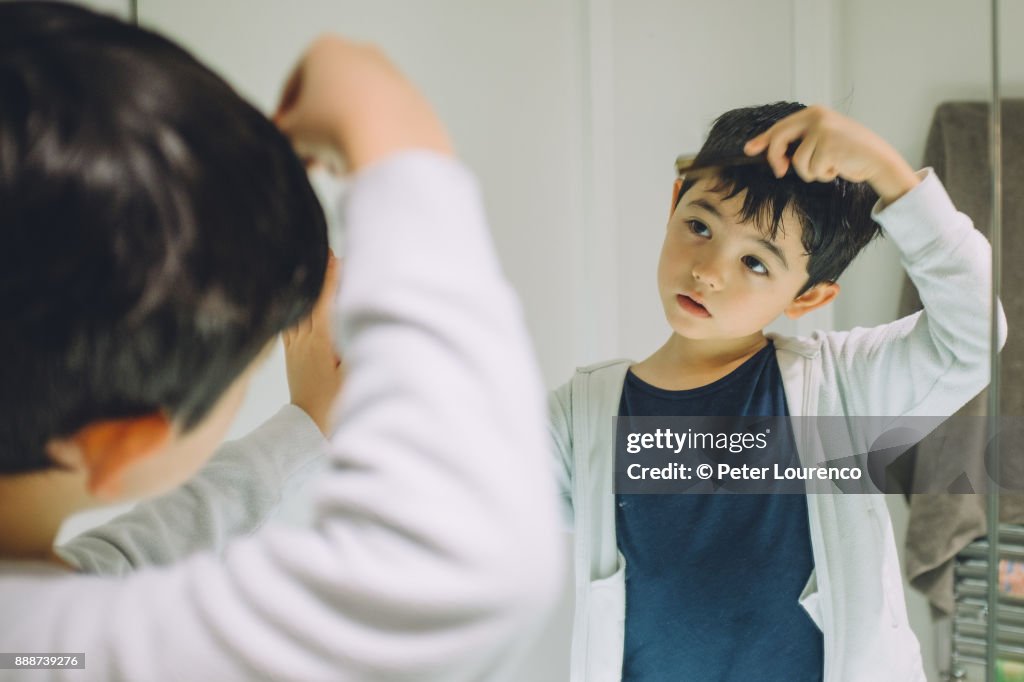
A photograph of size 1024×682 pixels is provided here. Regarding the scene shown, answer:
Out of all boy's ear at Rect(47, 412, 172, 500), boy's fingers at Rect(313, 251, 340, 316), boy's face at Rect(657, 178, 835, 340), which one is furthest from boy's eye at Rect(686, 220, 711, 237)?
boy's ear at Rect(47, 412, 172, 500)

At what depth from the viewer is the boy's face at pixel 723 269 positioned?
1.69 feet

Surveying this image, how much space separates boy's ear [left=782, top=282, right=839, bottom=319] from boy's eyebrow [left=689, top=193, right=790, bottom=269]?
0.09ft

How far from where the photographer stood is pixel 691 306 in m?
0.54

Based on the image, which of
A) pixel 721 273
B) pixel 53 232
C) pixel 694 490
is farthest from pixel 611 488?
pixel 53 232

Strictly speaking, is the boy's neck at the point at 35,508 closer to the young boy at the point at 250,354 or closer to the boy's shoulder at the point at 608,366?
the young boy at the point at 250,354

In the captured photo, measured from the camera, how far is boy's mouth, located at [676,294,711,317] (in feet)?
1.75

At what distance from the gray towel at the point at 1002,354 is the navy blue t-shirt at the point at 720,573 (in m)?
0.10

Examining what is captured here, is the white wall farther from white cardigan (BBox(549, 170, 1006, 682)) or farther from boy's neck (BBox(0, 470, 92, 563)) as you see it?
boy's neck (BBox(0, 470, 92, 563))

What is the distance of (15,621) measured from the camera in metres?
0.30

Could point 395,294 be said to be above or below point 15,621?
above

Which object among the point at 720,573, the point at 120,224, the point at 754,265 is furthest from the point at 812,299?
the point at 120,224

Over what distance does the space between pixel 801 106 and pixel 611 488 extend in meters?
0.30

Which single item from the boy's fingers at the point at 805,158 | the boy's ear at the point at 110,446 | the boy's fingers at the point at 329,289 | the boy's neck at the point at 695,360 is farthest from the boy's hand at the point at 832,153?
the boy's ear at the point at 110,446

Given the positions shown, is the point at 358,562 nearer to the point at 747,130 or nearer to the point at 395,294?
the point at 395,294
